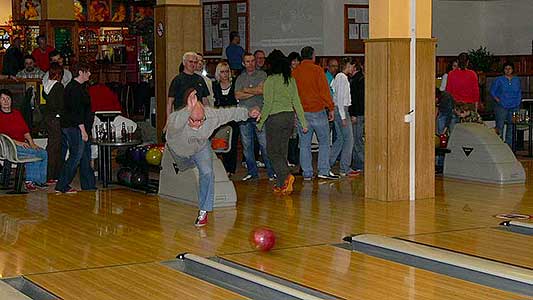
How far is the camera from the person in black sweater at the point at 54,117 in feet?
32.6

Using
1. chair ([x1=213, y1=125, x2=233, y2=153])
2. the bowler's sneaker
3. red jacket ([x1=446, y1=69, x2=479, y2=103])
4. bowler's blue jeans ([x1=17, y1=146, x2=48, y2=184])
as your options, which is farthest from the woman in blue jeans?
the bowler's sneaker

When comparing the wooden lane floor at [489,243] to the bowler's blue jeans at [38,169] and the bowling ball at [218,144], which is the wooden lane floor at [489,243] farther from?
the bowler's blue jeans at [38,169]

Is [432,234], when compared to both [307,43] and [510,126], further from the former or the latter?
[307,43]

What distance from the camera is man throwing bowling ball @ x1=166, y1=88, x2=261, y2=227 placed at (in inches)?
291

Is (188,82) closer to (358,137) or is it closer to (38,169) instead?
(38,169)

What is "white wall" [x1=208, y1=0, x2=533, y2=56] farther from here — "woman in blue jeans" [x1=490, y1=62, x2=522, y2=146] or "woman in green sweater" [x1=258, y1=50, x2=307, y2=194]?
"woman in green sweater" [x1=258, y1=50, x2=307, y2=194]

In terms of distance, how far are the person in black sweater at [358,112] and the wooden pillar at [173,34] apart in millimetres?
1863

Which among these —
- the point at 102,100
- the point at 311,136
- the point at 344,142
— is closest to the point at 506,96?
the point at 344,142

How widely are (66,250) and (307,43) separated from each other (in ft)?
31.0

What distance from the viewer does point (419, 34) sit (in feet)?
29.8

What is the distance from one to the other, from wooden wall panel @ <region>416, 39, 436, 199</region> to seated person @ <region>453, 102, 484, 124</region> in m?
1.84

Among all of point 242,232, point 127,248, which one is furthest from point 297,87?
point 127,248

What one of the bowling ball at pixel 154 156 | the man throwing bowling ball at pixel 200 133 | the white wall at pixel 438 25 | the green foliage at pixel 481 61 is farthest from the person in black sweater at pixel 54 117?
the green foliage at pixel 481 61

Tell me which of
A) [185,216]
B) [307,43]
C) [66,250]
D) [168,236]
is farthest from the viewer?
[307,43]
